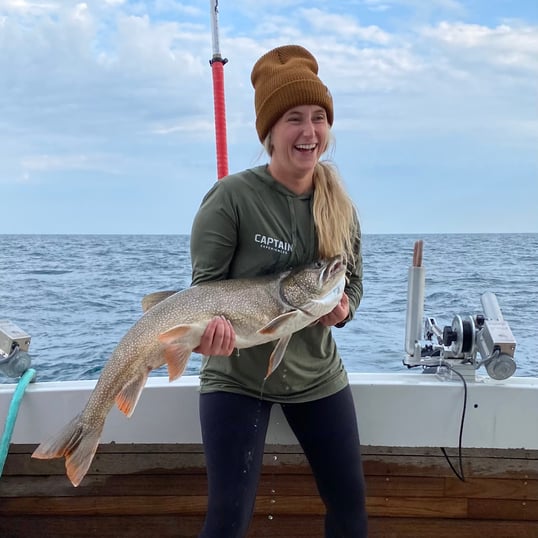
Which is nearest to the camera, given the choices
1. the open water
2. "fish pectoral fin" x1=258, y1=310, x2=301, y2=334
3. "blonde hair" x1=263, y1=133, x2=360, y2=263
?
"fish pectoral fin" x1=258, y1=310, x2=301, y2=334

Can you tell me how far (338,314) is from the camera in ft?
7.36

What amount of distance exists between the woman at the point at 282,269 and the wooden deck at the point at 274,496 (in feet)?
1.98

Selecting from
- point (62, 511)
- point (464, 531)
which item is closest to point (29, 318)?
point (62, 511)

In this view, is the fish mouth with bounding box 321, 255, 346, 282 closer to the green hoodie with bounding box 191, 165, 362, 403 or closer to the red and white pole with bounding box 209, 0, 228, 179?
the green hoodie with bounding box 191, 165, 362, 403

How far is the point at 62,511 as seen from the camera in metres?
2.93

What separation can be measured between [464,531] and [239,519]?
1.39 m

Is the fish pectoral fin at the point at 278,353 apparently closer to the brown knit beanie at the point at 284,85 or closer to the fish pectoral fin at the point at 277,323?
the fish pectoral fin at the point at 277,323

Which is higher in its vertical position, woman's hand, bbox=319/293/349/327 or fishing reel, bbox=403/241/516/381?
woman's hand, bbox=319/293/349/327

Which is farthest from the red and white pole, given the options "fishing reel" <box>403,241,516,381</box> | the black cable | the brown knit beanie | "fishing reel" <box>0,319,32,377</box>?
the black cable

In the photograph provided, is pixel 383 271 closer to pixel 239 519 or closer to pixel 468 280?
pixel 468 280

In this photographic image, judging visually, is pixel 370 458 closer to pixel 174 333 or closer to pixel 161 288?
pixel 174 333

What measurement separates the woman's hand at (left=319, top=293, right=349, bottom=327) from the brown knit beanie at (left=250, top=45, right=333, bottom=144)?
2.37 ft

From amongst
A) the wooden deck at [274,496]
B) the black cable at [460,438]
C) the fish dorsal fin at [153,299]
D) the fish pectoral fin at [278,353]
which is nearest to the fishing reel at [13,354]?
the wooden deck at [274,496]

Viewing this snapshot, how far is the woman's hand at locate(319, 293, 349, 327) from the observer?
88.0 inches
